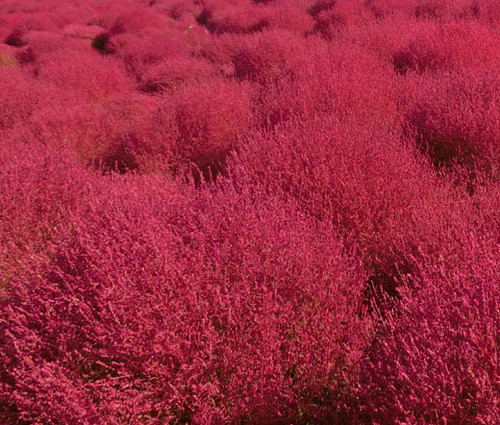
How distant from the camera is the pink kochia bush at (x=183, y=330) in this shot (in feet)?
5.05

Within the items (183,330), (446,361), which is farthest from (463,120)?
(183,330)

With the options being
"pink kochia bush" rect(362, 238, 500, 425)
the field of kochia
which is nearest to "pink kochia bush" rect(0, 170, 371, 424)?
the field of kochia

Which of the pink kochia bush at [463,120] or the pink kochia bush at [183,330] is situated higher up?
the pink kochia bush at [463,120]

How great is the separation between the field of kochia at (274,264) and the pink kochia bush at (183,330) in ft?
0.04

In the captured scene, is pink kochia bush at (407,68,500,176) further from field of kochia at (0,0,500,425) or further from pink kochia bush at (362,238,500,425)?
pink kochia bush at (362,238,500,425)

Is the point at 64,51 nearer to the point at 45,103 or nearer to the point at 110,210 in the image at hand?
the point at 45,103

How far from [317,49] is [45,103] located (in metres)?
3.60

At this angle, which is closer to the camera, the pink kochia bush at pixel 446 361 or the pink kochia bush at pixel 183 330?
the pink kochia bush at pixel 446 361

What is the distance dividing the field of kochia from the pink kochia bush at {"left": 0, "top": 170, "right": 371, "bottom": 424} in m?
0.01

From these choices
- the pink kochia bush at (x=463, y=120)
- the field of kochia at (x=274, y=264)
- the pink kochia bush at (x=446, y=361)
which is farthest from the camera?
the pink kochia bush at (x=463, y=120)

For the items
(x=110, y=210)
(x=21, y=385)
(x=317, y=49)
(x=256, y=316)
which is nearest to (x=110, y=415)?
(x=21, y=385)

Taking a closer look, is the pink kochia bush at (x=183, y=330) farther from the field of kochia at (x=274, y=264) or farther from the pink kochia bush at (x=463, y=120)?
the pink kochia bush at (x=463, y=120)

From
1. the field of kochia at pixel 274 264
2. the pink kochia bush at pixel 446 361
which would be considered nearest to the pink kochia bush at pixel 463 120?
the field of kochia at pixel 274 264

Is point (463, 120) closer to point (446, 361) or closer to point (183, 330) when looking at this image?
point (446, 361)
